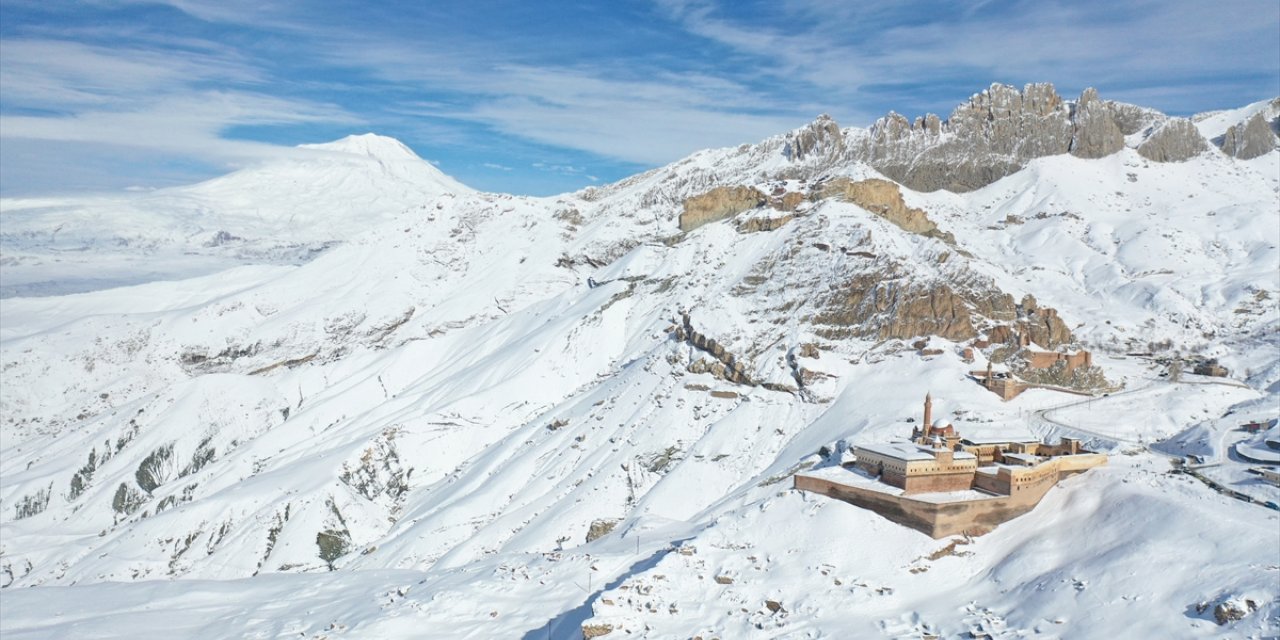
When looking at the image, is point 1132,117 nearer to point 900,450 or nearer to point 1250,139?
point 1250,139

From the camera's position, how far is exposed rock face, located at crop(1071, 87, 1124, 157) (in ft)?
445

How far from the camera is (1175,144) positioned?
13412 cm

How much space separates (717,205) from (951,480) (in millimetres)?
94914

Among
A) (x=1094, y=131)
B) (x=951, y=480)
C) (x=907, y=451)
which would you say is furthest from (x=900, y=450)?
(x=1094, y=131)

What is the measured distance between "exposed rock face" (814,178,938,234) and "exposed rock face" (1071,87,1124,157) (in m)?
41.1

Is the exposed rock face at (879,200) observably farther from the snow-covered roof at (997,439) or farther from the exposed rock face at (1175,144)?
the snow-covered roof at (997,439)

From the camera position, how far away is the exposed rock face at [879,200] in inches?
4392

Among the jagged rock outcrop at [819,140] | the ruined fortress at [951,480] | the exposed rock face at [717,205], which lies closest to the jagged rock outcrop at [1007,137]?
the jagged rock outcrop at [819,140]

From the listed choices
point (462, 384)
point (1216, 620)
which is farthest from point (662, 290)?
point (1216, 620)

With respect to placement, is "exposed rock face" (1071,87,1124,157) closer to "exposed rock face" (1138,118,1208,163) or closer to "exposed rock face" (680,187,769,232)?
"exposed rock face" (1138,118,1208,163)

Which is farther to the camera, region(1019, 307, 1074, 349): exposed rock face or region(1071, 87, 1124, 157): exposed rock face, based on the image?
region(1071, 87, 1124, 157): exposed rock face

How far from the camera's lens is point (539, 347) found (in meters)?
107

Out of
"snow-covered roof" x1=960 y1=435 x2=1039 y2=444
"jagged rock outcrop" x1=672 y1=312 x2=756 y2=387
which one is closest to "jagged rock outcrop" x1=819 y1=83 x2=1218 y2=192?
"jagged rock outcrop" x1=672 y1=312 x2=756 y2=387

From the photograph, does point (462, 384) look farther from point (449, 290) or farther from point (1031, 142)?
point (1031, 142)
